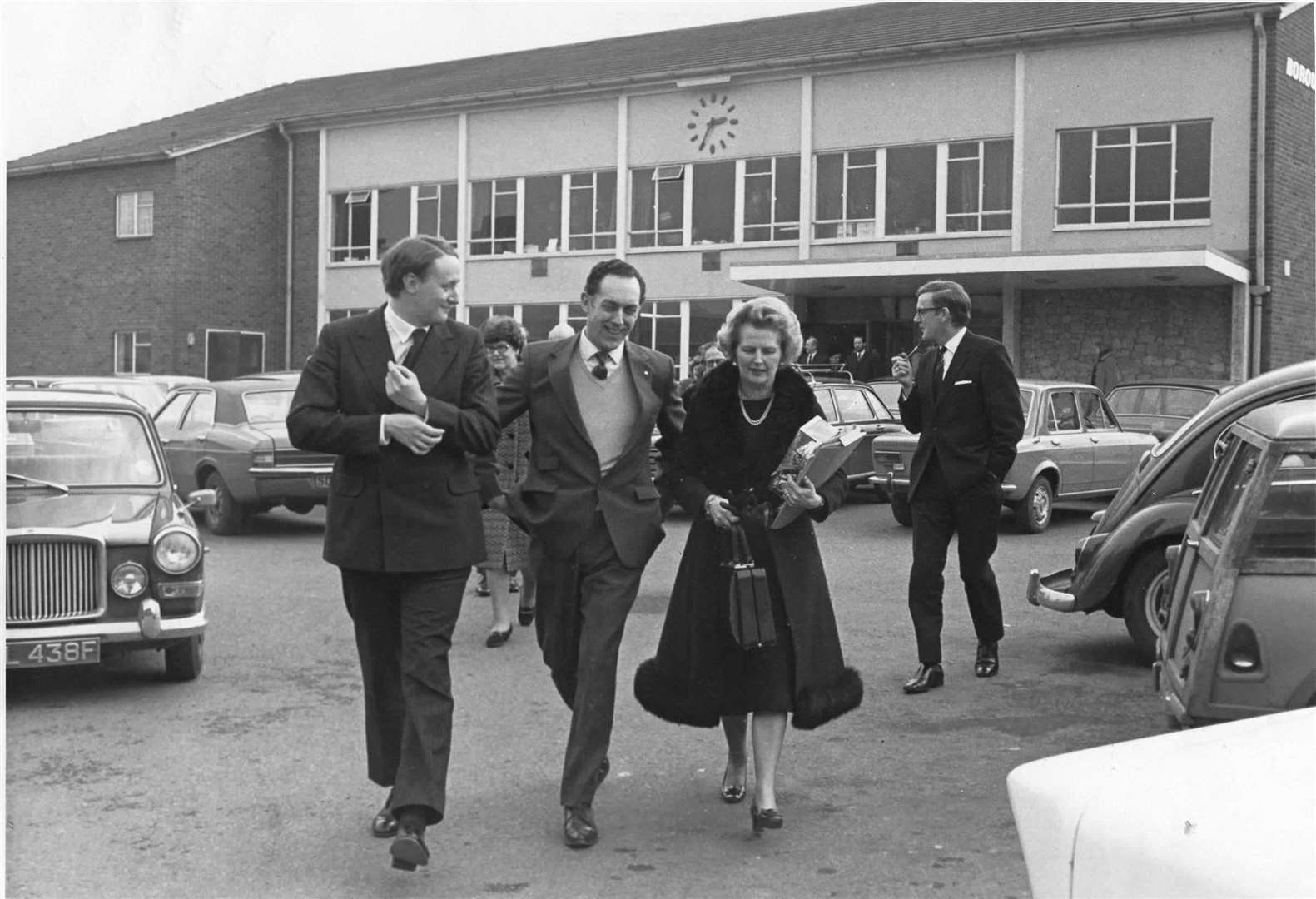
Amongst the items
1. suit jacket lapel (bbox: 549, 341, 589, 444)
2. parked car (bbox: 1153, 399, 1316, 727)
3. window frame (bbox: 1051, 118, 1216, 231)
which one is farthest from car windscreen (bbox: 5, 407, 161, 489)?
window frame (bbox: 1051, 118, 1216, 231)

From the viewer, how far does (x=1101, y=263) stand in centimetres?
2555

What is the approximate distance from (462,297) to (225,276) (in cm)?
639

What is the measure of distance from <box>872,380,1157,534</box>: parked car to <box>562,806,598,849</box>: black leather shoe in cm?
1054

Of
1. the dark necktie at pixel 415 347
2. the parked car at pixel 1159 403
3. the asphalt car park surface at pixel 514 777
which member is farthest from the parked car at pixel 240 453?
the parked car at pixel 1159 403

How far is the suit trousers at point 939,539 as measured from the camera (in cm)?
765

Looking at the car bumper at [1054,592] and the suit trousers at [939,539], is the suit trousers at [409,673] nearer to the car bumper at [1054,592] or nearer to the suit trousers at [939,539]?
the suit trousers at [939,539]

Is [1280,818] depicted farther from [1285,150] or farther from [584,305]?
[1285,150]

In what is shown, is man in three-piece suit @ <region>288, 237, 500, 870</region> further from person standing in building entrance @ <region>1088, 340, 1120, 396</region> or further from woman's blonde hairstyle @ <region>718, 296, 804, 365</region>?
person standing in building entrance @ <region>1088, 340, 1120, 396</region>

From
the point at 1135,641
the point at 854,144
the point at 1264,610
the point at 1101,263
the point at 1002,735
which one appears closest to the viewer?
the point at 1264,610

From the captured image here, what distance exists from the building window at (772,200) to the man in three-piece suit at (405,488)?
28001 millimetres

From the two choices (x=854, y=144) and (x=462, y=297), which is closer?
(x=854, y=144)

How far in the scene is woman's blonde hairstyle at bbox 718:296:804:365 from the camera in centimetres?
544

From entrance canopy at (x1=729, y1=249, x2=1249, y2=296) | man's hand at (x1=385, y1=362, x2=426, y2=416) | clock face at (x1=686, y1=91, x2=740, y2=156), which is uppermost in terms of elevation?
clock face at (x1=686, y1=91, x2=740, y2=156)

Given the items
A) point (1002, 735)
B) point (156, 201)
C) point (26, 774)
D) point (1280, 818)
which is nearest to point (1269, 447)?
point (1002, 735)
